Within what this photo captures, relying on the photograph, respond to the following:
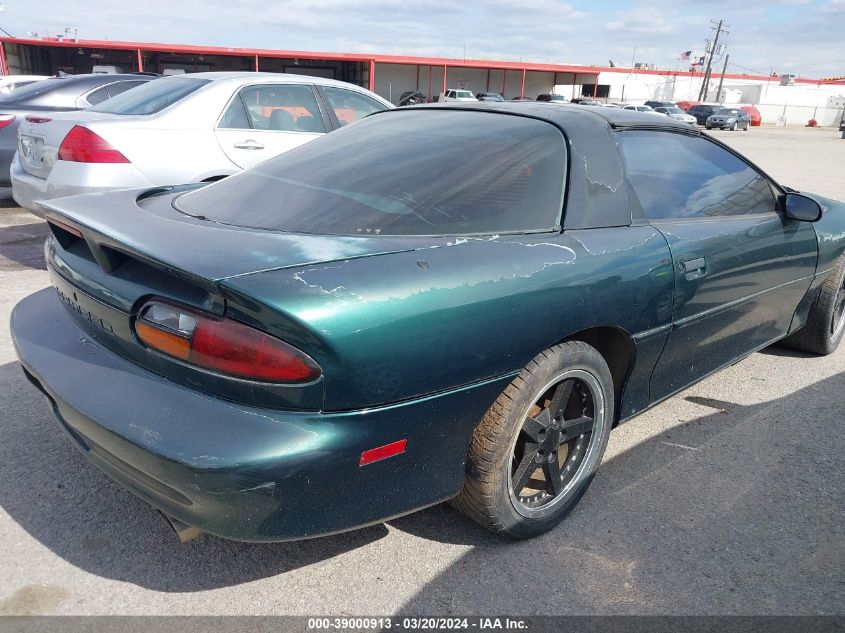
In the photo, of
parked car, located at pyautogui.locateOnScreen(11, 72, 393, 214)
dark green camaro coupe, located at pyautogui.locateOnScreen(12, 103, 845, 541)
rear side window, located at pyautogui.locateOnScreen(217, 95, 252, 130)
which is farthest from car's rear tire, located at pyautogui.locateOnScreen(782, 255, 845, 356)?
rear side window, located at pyautogui.locateOnScreen(217, 95, 252, 130)

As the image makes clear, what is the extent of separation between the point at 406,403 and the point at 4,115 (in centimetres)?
712

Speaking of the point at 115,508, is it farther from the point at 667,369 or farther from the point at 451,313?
the point at 667,369

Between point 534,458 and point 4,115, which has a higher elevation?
point 4,115

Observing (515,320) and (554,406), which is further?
(554,406)

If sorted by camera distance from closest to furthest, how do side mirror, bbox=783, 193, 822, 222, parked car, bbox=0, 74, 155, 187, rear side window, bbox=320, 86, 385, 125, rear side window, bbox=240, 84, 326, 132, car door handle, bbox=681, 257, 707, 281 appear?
1. car door handle, bbox=681, 257, 707, 281
2. side mirror, bbox=783, 193, 822, 222
3. rear side window, bbox=240, 84, 326, 132
4. rear side window, bbox=320, 86, 385, 125
5. parked car, bbox=0, 74, 155, 187

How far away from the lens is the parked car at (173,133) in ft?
15.7

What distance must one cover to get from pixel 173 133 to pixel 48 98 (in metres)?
3.51

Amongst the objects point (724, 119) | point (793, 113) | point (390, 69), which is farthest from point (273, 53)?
point (793, 113)

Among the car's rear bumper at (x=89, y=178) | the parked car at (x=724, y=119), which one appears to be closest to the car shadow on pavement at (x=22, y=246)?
the car's rear bumper at (x=89, y=178)

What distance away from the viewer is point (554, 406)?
2.35 meters

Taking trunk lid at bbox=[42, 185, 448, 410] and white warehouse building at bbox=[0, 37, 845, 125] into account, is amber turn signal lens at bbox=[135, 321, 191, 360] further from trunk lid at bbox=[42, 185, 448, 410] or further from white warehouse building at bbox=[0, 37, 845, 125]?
white warehouse building at bbox=[0, 37, 845, 125]

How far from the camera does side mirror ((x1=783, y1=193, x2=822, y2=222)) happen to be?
3301mm

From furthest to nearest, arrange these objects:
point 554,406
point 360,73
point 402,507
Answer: point 360,73, point 554,406, point 402,507

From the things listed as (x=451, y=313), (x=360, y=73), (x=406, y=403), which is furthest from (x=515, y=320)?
(x=360, y=73)
